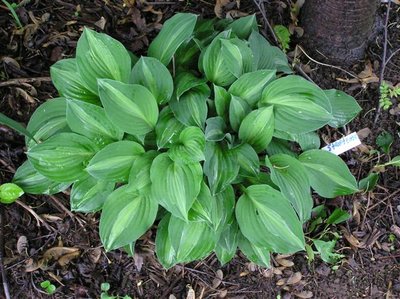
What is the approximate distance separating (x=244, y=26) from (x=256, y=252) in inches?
33.3

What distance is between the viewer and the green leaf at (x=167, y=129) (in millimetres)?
1623

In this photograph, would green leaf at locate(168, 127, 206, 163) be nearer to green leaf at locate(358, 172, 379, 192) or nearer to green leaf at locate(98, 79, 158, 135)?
green leaf at locate(98, 79, 158, 135)

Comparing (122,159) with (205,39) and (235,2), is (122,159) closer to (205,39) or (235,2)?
(205,39)

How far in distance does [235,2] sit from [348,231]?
113 cm

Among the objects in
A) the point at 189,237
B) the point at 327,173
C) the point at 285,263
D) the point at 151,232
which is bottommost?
the point at 285,263

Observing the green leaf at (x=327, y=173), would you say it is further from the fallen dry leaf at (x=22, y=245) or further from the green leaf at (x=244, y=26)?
the fallen dry leaf at (x=22, y=245)

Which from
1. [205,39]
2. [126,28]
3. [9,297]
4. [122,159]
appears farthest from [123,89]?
[9,297]

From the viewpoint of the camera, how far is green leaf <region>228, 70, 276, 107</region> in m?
1.66

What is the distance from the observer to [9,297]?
1922mm

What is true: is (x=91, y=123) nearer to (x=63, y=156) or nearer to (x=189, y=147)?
(x=63, y=156)

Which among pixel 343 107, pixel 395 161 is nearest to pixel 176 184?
pixel 343 107

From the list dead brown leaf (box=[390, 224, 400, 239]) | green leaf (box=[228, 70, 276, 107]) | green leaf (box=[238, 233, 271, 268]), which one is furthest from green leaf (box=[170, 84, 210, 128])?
dead brown leaf (box=[390, 224, 400, 239])

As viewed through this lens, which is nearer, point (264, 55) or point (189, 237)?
point (189, 237)

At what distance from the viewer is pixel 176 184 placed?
1.54 meters
